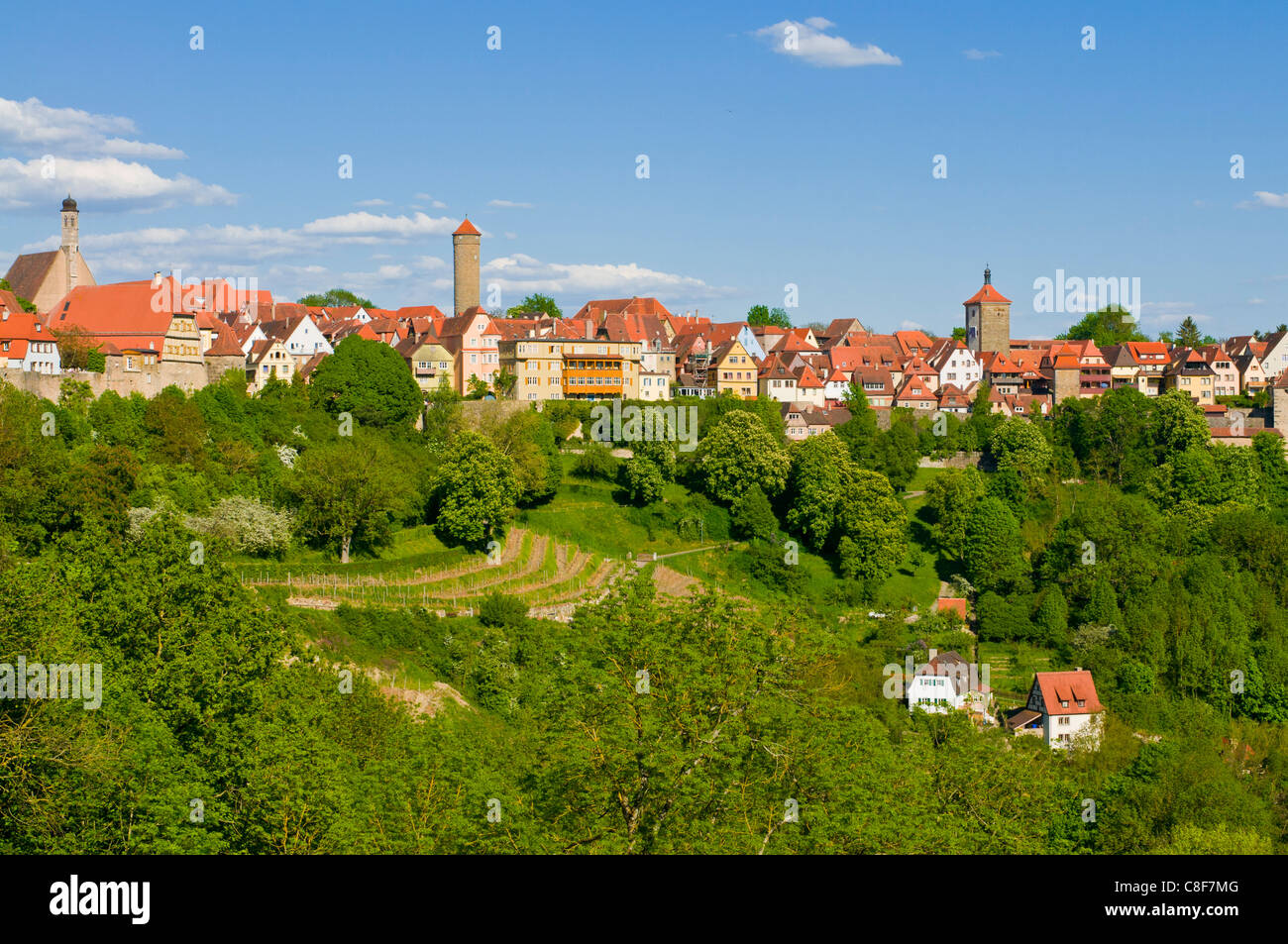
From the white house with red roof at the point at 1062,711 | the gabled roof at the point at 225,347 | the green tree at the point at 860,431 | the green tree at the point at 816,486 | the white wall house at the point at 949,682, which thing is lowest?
the white house with red roof at the point at 1062,711

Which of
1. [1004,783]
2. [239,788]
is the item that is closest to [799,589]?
[1004,783]

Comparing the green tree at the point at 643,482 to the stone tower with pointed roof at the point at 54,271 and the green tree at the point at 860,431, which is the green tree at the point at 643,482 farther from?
the stone tower with pointed roof at the point at 54,271

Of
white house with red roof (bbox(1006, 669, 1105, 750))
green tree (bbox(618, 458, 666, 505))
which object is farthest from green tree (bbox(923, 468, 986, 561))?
green tree (bbox(618, 458, 666, 505))

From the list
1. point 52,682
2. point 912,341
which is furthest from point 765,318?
point 52,682

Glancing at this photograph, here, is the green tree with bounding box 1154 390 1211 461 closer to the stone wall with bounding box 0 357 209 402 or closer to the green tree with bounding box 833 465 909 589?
the green tree with bounding box 833 465 909 589

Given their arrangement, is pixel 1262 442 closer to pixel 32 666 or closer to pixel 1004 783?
pixel 1004 783
